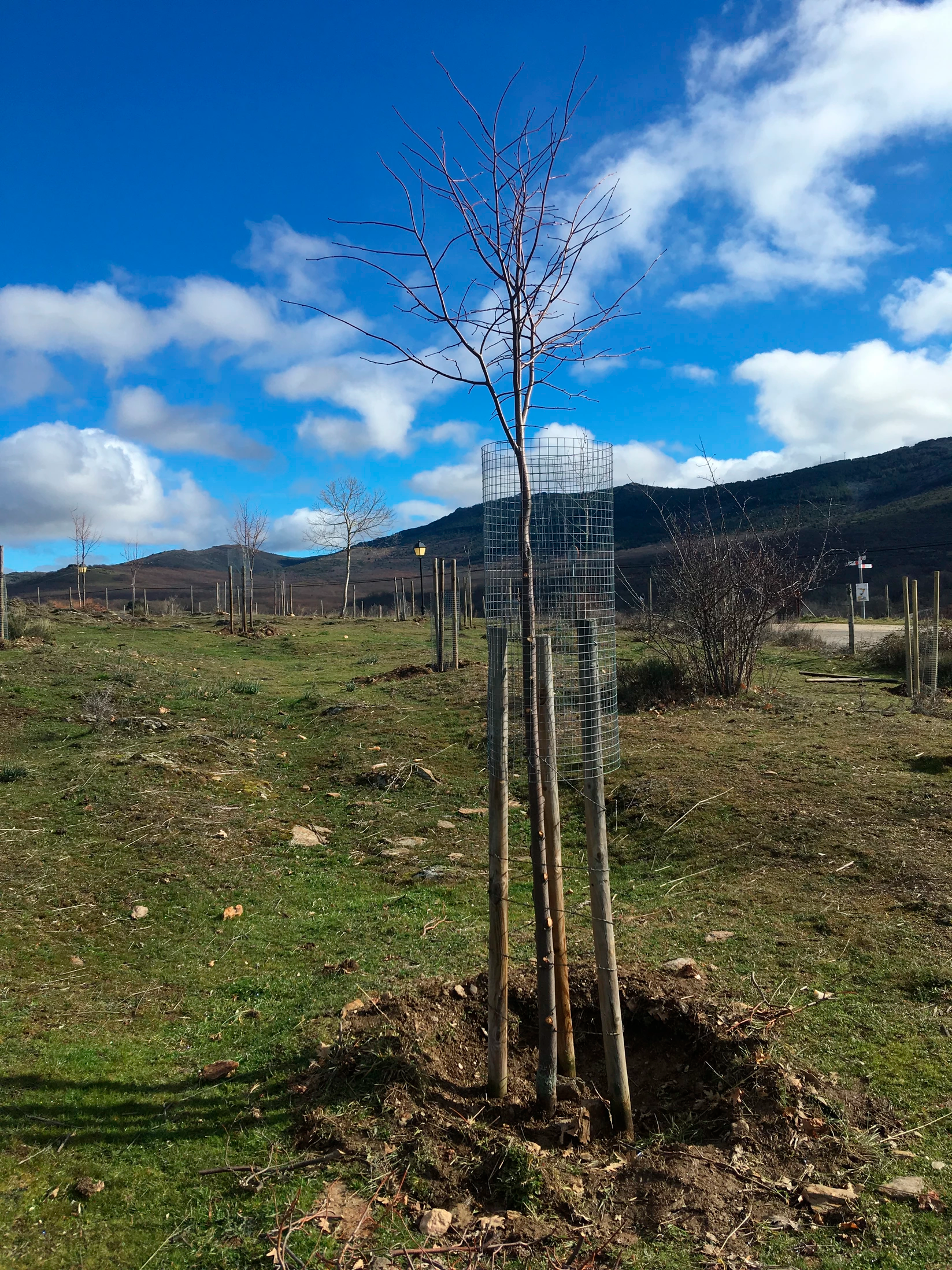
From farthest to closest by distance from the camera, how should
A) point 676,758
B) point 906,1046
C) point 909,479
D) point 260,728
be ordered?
1. point 909,479
2. point 260,728
3. point 676,758
4. point 906,1046

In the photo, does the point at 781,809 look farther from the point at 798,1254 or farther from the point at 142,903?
the point at 142,903

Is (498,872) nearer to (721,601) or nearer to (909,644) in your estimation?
(721,601)

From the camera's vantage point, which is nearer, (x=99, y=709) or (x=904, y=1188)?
(x=904, y=1188)

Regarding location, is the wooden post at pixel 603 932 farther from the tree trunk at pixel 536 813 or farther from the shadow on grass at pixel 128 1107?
the shadow on grass at pixel 128 1107

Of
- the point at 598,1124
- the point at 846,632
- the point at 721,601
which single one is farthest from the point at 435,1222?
the point at 846,632

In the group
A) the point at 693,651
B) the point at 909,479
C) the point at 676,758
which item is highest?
the point at 909,479

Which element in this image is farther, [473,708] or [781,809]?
[473,708]

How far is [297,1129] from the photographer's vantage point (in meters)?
2.94

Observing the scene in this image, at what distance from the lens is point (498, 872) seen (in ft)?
9.96

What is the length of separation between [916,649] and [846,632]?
12.4 m

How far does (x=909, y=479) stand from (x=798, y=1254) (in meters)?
85.9

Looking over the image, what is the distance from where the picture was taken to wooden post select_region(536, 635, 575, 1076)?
3074mm

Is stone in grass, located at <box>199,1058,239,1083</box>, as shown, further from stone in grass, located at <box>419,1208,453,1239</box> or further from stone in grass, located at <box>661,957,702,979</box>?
stone in grass, located at <box>661,957,702,979</box>

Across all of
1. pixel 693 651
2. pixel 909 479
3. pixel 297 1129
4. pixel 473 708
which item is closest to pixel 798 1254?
pixel 297 1129
